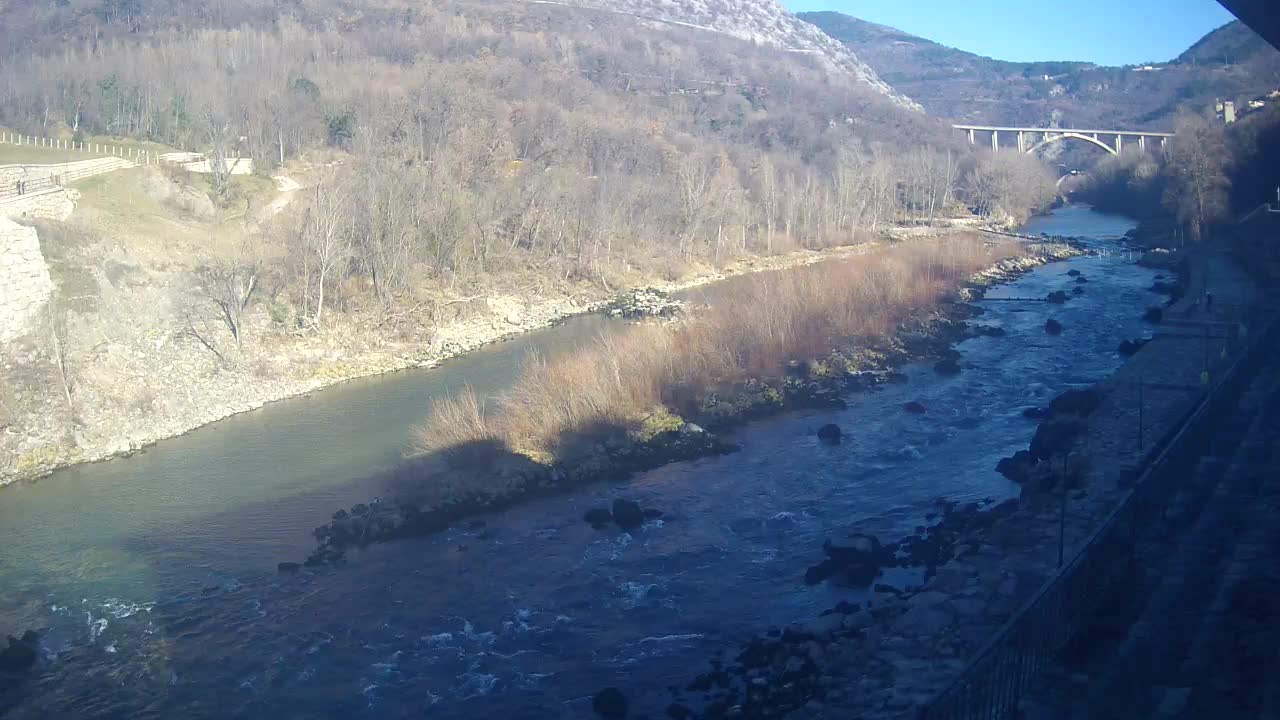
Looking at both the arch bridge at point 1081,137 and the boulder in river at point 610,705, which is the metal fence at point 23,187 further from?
the arch bridge at point 1081,137

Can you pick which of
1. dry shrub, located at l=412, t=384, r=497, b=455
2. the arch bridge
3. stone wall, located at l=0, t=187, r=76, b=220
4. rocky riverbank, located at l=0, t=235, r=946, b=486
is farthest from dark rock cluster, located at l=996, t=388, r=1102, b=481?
the arch bridge

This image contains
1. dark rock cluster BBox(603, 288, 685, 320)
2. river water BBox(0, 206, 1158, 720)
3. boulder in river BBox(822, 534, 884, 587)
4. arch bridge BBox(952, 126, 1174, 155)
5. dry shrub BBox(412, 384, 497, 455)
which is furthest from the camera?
arch bridge BBox(952, 126, 1174, 155)

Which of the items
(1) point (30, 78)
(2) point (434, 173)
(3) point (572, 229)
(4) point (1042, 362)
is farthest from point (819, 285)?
(1) point (30, 78)

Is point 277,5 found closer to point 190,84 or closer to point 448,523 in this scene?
point 190,84

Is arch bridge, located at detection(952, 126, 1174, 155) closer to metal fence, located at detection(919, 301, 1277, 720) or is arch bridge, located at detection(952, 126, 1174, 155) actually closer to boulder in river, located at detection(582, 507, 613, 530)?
boulder in river, located at detection(582, 507, 613, 530)

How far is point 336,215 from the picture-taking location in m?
23.0

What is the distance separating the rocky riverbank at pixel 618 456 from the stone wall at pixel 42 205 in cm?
1128

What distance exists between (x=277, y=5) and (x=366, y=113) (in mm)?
25271

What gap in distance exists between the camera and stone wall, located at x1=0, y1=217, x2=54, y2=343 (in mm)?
17062

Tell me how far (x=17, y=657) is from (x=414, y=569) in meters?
3.64

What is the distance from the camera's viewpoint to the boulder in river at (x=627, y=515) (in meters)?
11.4

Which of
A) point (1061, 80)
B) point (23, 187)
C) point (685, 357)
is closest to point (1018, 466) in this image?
point (685, 357)

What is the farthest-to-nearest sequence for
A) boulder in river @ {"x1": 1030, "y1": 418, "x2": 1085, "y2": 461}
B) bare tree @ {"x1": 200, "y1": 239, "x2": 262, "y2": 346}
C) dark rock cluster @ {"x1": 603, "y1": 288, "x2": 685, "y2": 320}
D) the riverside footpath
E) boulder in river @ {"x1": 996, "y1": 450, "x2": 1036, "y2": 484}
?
dark rock cluster @ {"x1": 603, "y1": 288, "x2": 685, "y2": 320} → bare tree @ {"x1": 200, "y1": 239, "x2": 262, "y2": 346} → boulder in river @ {"x1": 1030, "y1": 418, "x2": 1085, "y2": 461} → boulder in river @ {"x1": 996, "y1": 450, "x2": 1036, "y2": 484} → the riverside footpath

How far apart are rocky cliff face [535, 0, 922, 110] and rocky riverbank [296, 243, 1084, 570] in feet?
195
